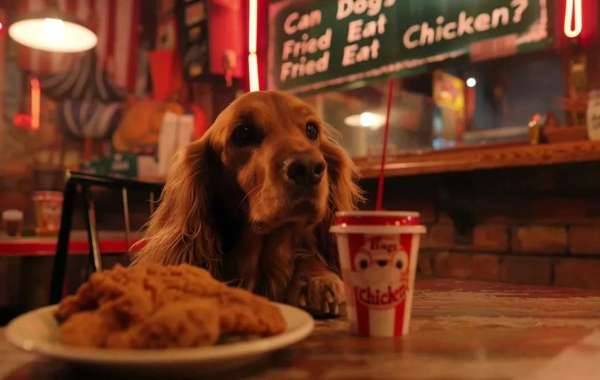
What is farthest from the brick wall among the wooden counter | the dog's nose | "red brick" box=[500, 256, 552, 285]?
the dog's nose

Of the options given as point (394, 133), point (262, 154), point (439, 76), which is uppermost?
point (439, 76)

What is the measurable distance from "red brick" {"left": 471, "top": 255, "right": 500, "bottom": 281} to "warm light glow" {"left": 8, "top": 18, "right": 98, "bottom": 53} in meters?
3.22

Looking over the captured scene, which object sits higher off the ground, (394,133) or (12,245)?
(394,133)

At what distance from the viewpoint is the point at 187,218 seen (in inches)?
51.4

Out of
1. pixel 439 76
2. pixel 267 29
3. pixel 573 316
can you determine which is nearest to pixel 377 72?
pixel 439 76

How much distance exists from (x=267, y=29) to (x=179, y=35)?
116 cm

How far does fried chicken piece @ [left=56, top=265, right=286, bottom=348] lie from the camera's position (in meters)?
0.53

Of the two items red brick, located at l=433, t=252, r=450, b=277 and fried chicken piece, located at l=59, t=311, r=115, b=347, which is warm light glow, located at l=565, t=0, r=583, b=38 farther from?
fried chicken piece, located at l=59, t=311, r=115, b=347

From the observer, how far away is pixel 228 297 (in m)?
0.64

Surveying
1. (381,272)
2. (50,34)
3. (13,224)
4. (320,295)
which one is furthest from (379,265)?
(50,34)

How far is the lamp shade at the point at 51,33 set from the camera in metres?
3.71

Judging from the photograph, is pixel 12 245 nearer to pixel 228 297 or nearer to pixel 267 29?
pixel 267 29

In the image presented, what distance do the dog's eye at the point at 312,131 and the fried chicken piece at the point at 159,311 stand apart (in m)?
0.73

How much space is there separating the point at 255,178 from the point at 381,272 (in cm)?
54
